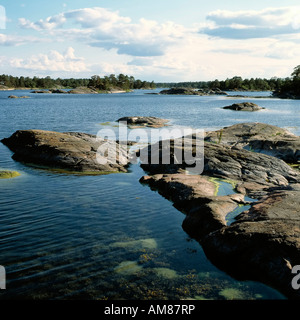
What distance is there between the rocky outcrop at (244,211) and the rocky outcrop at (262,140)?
5397 mm

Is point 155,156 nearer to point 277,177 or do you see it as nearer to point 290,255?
point 277,177

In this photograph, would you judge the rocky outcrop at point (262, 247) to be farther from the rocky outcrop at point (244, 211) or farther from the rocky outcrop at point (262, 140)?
the rocky outcrop at point (262, 140)

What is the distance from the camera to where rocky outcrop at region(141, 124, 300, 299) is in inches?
392

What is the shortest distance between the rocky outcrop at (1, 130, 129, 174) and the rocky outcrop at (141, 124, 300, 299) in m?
3.58

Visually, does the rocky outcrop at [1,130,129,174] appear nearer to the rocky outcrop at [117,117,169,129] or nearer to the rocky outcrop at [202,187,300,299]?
the rocky outcrop at [202,187,300,299]

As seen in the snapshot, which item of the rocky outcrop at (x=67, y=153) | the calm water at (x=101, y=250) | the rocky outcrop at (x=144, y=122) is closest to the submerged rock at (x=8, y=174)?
the calm water at (x=101, y=250)

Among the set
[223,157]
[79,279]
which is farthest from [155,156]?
[79,279]

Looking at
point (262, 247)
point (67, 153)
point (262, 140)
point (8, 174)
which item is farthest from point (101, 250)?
point (262, 140)

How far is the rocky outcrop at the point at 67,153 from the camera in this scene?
75.5 feet

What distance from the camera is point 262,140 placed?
30.4 metres

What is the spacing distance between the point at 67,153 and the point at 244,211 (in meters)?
15.0

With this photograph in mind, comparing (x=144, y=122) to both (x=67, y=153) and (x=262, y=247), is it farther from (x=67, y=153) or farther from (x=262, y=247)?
(x=262, y=247)

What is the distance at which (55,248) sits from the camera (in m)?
11.6

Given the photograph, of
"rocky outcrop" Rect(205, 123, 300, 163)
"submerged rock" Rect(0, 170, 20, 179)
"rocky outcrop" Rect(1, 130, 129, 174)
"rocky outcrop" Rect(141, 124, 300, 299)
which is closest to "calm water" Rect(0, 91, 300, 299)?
"rocky outcrop" Rect(141, 124, 300, 299)
